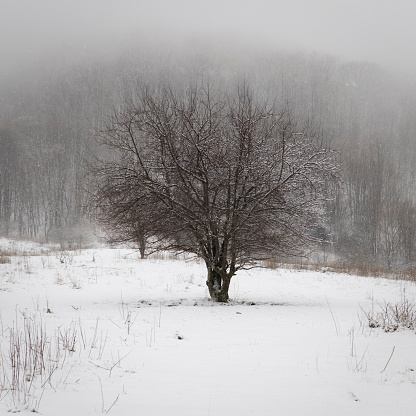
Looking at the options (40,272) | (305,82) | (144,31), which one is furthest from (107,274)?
(144,31)

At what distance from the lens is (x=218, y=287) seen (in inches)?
406

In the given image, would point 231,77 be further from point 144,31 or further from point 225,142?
point 225,142

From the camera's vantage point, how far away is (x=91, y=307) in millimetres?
8648

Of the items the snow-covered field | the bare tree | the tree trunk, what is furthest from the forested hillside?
the snow-covered field

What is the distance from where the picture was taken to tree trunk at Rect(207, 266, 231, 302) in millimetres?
10203

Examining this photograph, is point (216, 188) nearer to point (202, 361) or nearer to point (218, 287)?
point (218, 287)

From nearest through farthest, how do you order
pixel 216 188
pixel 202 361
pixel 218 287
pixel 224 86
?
pixel 202 361
pixel 216 188
pixel 218 287
pixel 224 86

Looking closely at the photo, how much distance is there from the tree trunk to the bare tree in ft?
1.77

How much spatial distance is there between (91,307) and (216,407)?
21.2ft

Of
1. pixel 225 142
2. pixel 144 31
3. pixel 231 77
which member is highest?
pixel 144 31

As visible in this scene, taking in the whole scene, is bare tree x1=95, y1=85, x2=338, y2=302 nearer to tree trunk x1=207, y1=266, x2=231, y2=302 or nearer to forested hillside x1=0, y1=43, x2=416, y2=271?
tree trunk x1=207, y1=266, x2=231, y2=302

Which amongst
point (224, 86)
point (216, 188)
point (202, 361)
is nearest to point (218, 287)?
point (216, 188)

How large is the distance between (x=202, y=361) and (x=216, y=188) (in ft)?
19.3

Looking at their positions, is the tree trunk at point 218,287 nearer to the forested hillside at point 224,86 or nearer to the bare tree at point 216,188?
the bare tree at point 216,188
